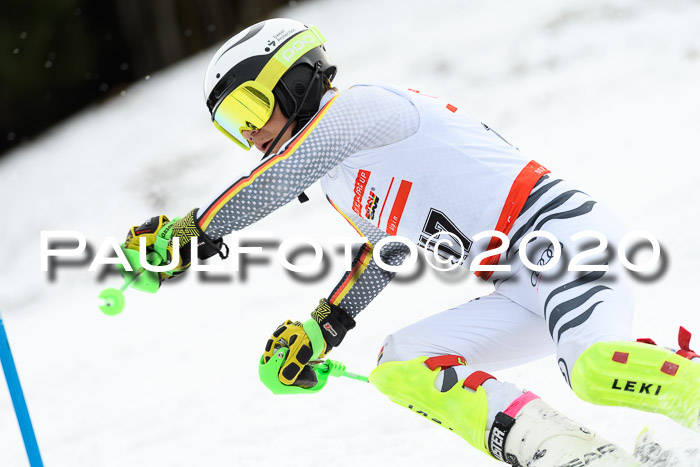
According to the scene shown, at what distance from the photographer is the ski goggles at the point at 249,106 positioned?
229 centimetres

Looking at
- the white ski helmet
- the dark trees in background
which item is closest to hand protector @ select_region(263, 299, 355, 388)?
the white ski helmet

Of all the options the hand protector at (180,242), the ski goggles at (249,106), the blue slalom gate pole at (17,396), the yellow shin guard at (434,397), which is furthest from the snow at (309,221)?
the blue slalom gate pole at (17,396)

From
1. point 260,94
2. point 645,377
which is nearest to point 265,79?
point 260,94

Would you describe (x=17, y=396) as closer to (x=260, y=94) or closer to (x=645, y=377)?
(x=260, y=94)

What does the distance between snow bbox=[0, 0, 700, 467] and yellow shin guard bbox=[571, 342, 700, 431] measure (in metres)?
0.48

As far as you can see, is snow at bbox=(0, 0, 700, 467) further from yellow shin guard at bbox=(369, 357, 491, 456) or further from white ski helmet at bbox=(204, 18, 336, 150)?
yellow shin guard at bbox=(369, 357, 491, 456)

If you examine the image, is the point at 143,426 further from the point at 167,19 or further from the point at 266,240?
the point at 167,19

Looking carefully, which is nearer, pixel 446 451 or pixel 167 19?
pixel 446 451

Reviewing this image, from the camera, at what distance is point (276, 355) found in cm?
247

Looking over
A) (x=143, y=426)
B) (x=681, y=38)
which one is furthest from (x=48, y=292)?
(x=681, y=38)

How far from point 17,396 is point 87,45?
364 inches

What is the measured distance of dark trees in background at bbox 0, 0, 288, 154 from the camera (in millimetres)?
10148

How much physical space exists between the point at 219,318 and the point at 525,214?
2.86 m

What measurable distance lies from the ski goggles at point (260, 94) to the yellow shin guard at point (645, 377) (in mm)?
1118
